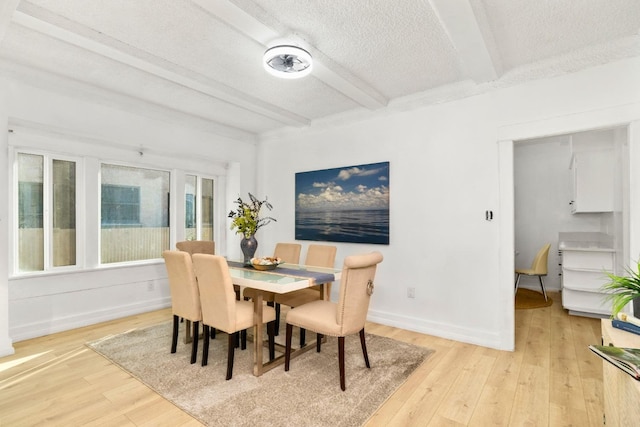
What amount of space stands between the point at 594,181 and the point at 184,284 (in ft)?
17.3

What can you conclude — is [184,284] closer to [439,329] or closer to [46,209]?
[46,209]

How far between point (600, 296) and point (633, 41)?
2891 mm

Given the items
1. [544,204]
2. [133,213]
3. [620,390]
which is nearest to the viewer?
[620,390]

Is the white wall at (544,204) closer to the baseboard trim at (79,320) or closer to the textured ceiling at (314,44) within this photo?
the textured ceiling at (314,44)

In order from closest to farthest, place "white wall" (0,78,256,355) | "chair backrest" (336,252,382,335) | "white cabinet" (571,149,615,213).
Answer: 1. "chair backrest" (336,252,382,335)
2. "white wall" (0,78,256,355)
3. "white cabinet" (571,149,615,213)

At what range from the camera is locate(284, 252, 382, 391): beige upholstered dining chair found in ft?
7.47

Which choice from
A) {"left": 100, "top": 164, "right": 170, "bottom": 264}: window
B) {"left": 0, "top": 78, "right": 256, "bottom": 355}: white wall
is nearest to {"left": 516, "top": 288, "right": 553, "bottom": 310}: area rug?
{"left": 0, "top": 78, "right": 256, "bottom": 355}: white wall

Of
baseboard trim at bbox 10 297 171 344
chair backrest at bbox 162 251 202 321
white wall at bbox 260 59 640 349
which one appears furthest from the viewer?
baseboard trim at bbox 10 297 171 344

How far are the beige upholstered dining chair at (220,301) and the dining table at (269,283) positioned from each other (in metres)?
0.11

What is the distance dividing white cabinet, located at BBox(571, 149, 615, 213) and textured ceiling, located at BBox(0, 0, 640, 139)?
2452 mm

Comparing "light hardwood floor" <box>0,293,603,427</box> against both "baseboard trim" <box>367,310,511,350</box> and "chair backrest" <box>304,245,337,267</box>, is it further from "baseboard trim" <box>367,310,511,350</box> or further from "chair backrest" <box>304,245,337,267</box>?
"chair backrest" <box>304,245,337,267</box>

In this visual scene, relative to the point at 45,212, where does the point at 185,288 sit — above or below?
below

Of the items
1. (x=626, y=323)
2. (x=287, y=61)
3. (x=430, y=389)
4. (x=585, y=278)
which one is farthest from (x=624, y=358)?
(x=585, y=278)

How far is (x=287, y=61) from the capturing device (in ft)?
8.43
